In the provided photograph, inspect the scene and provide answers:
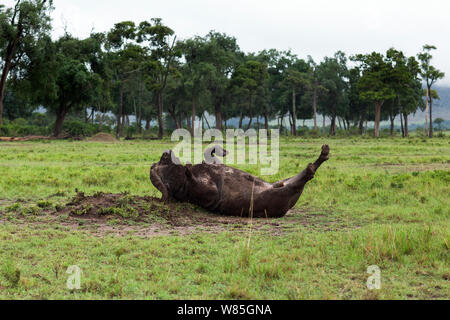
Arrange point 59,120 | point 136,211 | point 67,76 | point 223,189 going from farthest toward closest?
1. point 59,120
2. point 67,76
3. point 223,189
4. point 136,211

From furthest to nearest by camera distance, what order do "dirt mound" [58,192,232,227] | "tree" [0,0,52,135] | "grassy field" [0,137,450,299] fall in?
"tree" [0,0,52,135]
"dirt mound" [58,192,232,227]
"grassy field" [0,137,450,299]

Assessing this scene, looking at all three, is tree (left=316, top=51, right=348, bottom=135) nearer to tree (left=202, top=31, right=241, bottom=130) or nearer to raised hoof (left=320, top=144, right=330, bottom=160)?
tree (left=202, top=31, right=241, bottom=130)

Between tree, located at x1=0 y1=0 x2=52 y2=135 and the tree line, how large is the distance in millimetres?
90

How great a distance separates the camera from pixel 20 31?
40.0 meters

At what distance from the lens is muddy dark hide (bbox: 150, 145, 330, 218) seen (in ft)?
28.2

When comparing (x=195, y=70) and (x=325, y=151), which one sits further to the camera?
(x=195, y=70)

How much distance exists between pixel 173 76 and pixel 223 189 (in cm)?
4951

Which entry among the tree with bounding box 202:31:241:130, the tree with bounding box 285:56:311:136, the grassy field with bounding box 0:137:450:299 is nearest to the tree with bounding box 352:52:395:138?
the tree with bounding box 285:56:311:136

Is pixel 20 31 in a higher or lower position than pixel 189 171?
higher

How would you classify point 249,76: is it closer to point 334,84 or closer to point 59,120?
point 334,84

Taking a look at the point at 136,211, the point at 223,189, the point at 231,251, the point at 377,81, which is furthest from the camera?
the point at 377,81

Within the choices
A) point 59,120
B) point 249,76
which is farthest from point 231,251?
point 249,76

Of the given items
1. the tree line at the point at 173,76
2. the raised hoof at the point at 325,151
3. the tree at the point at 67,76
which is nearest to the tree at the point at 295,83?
the tree line at the point at 173,76
